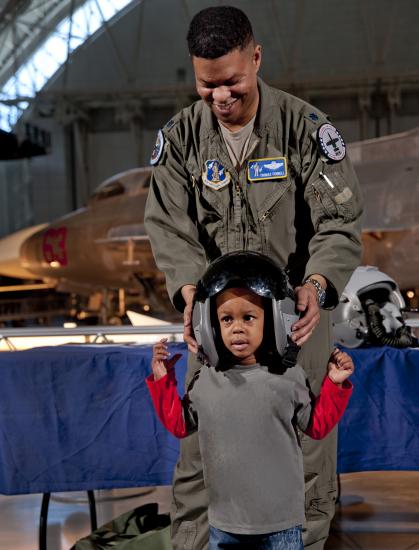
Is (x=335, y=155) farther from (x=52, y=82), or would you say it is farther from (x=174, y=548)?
(x=52, y=82)

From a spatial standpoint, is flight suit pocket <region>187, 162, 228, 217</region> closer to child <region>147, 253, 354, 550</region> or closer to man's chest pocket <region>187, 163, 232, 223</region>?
man's chest pocket <region>187, 163, 232, 223</region>

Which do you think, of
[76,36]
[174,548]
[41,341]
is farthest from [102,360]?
[76,36]

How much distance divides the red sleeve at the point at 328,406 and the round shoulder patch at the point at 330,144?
621 mm

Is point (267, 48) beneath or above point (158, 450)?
above

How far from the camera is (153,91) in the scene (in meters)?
19.9

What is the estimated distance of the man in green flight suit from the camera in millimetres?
1898

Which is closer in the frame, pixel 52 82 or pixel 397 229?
pixel 397 229

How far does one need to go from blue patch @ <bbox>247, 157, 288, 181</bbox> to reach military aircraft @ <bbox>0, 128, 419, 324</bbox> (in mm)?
6124

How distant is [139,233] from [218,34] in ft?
26.6

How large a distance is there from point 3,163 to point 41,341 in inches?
817

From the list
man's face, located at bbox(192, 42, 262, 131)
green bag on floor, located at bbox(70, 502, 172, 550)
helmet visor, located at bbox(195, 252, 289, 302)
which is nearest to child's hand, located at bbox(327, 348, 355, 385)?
helmet visor, located at bbox(195, 252, 289, 302)

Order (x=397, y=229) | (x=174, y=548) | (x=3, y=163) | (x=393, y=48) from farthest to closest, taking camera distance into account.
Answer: (x=3, y=163) → (x=393, y=48) → (x=397, y=229) → (x=174, y=548)

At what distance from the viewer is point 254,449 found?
5.47 ft

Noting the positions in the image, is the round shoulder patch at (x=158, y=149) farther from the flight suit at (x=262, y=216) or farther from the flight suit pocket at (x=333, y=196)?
the flight suit pocket at (x=333, y=196)
